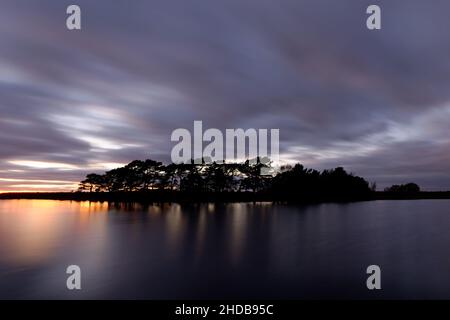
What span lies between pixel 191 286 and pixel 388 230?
4720 centimetres

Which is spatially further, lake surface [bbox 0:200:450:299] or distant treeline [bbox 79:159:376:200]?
distant treeline [bbox 79:159:376:200]

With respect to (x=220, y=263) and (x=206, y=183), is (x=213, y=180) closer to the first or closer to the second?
(x=206, y=183)

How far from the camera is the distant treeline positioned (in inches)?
5763

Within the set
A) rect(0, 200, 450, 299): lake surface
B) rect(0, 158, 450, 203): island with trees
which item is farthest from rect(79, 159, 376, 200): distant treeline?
rect(0, 200, 450, 299): lake surface

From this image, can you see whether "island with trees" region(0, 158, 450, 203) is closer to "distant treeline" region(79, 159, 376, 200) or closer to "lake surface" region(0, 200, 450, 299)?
"distant treeline" region(79, 159, 376, 200)

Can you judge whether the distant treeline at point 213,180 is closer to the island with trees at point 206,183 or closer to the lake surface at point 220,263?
the island with trees at point 206,183

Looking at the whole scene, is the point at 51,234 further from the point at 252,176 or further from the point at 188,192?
the point at 252,176

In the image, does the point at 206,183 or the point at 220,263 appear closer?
the point at 220,263

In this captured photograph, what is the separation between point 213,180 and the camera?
146 metres

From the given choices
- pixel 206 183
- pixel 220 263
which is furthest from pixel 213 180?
pixel 220 263

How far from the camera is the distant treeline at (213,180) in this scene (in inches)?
5763

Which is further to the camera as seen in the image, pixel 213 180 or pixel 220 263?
pixel 213 180

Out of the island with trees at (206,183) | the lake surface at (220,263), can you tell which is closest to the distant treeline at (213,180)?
the island with trees at (206,183)

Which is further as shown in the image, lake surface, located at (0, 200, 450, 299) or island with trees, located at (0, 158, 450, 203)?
island with trees, located at (0, 158, 450, 203)
